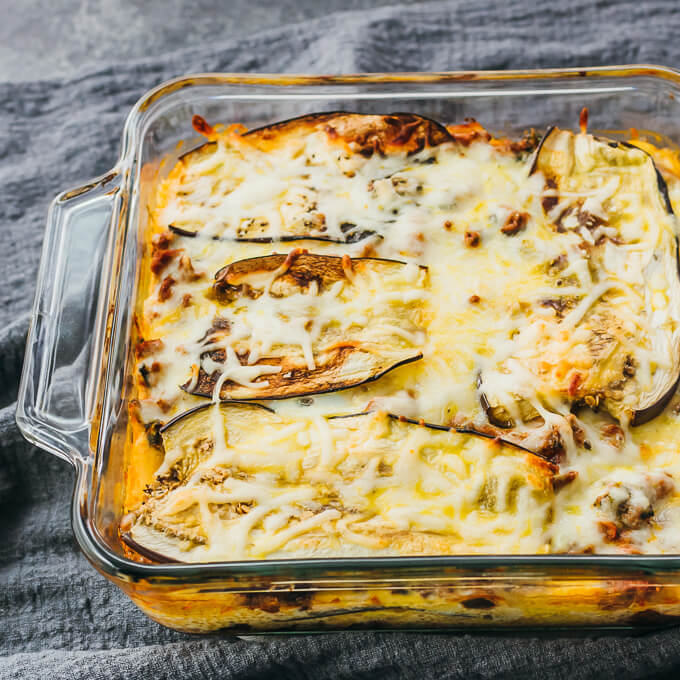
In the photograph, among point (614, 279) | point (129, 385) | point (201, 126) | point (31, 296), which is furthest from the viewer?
point (31, 296)

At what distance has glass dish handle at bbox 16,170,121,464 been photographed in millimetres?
1853

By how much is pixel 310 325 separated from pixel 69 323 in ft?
1.94

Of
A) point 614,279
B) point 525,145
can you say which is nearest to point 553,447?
point 614,279

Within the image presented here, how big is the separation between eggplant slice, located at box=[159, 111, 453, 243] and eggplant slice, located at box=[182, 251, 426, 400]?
0.38ft

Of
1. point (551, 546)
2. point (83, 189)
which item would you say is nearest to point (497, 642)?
point (551, 546)

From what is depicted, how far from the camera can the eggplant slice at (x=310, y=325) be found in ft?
6.04

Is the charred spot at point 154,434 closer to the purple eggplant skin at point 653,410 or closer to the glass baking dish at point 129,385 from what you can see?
the glass baking dish at point 129,385

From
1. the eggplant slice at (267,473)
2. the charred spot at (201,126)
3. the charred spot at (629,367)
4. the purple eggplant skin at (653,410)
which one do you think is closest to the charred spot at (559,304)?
the charred spot at (629,367)

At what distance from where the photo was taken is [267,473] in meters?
1.71

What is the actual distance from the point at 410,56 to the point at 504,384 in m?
1.55

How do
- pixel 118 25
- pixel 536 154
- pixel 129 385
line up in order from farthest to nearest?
pixel 118 25 < pixel 536 154 < pixel 129 385

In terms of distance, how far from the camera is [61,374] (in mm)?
1927

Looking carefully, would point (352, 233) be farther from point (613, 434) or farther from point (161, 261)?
point (613, 434)

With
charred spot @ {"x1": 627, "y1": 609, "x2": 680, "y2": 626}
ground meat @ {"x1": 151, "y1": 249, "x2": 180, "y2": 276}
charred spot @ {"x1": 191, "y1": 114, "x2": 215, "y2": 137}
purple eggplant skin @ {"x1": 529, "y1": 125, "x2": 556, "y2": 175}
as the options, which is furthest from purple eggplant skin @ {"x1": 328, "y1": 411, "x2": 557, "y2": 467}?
charred spot @ {"x1": 191, "y1": 114, "x2": 215, "y2": 137}
